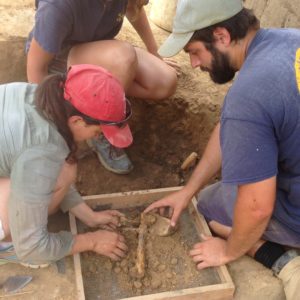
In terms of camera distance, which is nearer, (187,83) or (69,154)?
(69,154)

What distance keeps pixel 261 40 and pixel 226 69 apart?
0.67 feet

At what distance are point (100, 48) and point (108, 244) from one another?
1.26 meters

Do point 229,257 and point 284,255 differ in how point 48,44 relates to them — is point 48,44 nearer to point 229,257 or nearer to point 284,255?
point 229,257

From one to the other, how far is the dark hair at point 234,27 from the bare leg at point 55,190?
862 mm

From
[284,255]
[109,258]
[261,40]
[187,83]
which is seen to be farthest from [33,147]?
[187,83]

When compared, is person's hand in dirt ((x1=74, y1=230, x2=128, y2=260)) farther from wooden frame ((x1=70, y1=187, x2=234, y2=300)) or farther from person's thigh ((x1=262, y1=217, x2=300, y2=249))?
person's thigh ((x1=262, y1=217, x2=300, y2=249))

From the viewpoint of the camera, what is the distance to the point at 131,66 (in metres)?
2.79

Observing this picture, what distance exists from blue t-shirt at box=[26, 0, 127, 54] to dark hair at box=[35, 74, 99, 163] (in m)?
0.70

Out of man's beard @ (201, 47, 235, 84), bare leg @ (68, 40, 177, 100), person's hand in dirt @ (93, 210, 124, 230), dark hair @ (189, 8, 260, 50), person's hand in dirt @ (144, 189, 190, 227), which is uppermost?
dark hair @ (189, 8, 260, 50)

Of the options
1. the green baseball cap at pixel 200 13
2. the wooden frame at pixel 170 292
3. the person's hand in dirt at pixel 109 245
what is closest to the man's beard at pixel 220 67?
the green baseball cap at pixel 200 13

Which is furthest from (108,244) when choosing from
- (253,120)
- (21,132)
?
(253,120)

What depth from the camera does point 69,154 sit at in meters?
1.94

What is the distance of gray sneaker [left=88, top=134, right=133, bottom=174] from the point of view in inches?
121

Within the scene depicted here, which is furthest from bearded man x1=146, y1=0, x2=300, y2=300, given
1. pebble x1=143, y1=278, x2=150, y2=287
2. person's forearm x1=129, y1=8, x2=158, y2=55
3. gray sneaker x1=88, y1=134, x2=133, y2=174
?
person's forearm x1=129, y1=8, x2=158, y2=55
